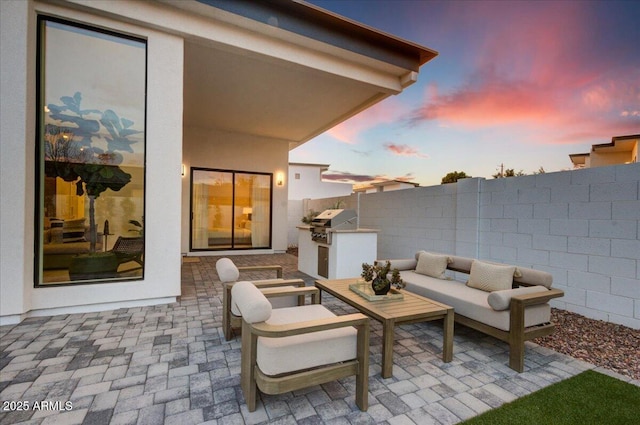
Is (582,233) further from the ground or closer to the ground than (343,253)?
further from the ground

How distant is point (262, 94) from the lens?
5.95m

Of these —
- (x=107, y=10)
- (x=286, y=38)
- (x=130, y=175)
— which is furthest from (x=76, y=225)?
(x=286, y=38)

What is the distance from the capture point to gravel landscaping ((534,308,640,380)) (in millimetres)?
2475

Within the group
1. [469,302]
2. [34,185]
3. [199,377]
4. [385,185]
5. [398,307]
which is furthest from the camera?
[385,185]

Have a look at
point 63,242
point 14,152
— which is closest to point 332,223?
point 63,242

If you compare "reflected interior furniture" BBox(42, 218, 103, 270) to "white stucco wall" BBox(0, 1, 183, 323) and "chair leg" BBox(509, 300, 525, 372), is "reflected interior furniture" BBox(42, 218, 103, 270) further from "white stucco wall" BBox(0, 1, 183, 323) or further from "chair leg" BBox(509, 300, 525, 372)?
"chair leg" BBox(509, 300, 525, 372)

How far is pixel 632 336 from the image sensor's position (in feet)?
9.70

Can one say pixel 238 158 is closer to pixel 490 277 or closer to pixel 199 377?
pixel 199 377

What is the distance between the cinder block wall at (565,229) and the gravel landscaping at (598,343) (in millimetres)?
207

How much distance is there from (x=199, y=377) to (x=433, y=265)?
3143mm

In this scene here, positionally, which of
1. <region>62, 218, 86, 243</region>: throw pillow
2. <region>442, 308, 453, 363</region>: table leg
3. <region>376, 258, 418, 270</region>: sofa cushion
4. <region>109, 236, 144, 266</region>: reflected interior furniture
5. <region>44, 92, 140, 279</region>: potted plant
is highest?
<region>44, 92, 140, 279</region>: potted plant

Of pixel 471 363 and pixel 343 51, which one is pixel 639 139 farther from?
pixel 471 363

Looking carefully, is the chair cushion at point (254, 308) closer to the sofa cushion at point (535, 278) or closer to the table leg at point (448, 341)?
the table leg at point (448, 341)

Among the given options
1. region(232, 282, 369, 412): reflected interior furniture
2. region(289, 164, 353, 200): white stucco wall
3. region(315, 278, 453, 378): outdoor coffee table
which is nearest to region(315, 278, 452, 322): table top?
region(315, 278, 453, 378): outdoor coffee table
